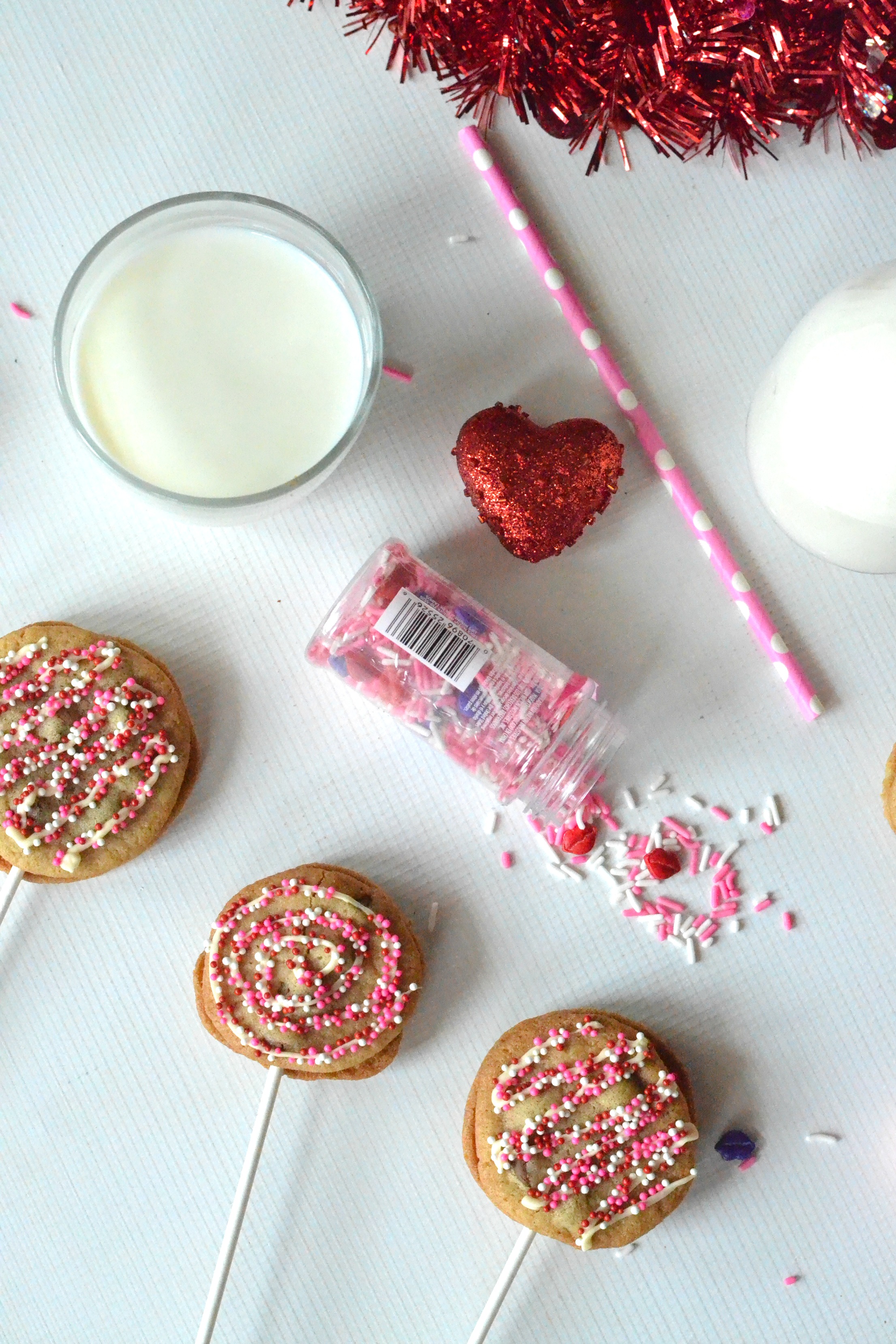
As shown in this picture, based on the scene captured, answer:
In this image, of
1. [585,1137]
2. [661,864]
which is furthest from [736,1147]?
[661,864]

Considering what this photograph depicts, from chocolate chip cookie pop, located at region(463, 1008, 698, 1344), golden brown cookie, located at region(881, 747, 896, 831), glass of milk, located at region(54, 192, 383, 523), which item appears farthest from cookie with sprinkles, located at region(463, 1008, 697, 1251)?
glass of milk, located at region(54, 192, 383, 523)

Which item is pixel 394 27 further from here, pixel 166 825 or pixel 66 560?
pixel 166 825

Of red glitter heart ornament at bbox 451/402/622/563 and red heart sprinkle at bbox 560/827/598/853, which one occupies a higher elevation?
red glitter heart ornament at bbox 451/402/622/563

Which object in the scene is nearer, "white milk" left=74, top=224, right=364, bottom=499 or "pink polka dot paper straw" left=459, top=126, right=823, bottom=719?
"white milk" left=74, top=224, right=364, bottom=499

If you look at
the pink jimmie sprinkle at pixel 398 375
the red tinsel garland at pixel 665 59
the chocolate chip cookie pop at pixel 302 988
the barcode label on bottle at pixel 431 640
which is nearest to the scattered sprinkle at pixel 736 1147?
the chocolate chip cookie pop at pixel 302 988

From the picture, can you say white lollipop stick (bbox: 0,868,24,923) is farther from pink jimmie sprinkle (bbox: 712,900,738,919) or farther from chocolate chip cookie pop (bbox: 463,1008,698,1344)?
pink jimmie sprinkle (bbox: 712,900,738,919)

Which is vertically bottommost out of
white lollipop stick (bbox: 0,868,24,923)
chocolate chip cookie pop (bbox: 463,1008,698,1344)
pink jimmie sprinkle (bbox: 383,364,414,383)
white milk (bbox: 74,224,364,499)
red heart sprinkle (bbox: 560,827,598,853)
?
chocolate chip cookie pop (bbox: 463,1008,698,1344)

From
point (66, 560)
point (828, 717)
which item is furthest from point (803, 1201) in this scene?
point (66, 560)

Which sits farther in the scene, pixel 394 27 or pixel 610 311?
pixel 610 311
